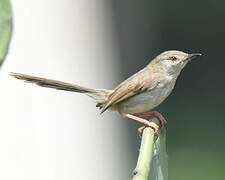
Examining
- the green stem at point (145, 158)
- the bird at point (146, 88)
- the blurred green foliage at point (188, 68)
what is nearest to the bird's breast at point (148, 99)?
the bird at point (146, 88)

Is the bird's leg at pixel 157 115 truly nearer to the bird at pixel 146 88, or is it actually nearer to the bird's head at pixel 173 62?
the bird at pixel 146 88

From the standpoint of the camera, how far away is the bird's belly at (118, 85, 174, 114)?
464cm

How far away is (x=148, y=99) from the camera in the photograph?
15.3ft

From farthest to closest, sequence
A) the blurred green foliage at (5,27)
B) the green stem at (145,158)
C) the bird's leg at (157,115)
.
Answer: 1. the bird's leg at (157,115)
2. the blurred green foliage at (5,27)
3. the green stem at (145,158)

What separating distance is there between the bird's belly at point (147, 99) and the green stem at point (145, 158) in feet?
5.97

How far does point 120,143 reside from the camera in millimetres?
11023

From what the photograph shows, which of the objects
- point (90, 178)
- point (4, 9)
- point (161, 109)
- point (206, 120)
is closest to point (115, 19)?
point (161, 109)

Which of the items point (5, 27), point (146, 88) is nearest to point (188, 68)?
point (146, 88)

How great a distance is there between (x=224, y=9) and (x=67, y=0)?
275 inches

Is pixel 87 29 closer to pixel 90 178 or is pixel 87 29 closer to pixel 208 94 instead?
pixel 90 178

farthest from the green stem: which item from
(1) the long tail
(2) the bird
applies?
(2) the bird

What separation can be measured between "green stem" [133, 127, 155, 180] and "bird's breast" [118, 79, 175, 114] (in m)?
1.82

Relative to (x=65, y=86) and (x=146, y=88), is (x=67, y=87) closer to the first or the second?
(x=65, y=86)

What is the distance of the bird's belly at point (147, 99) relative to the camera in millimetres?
4645
